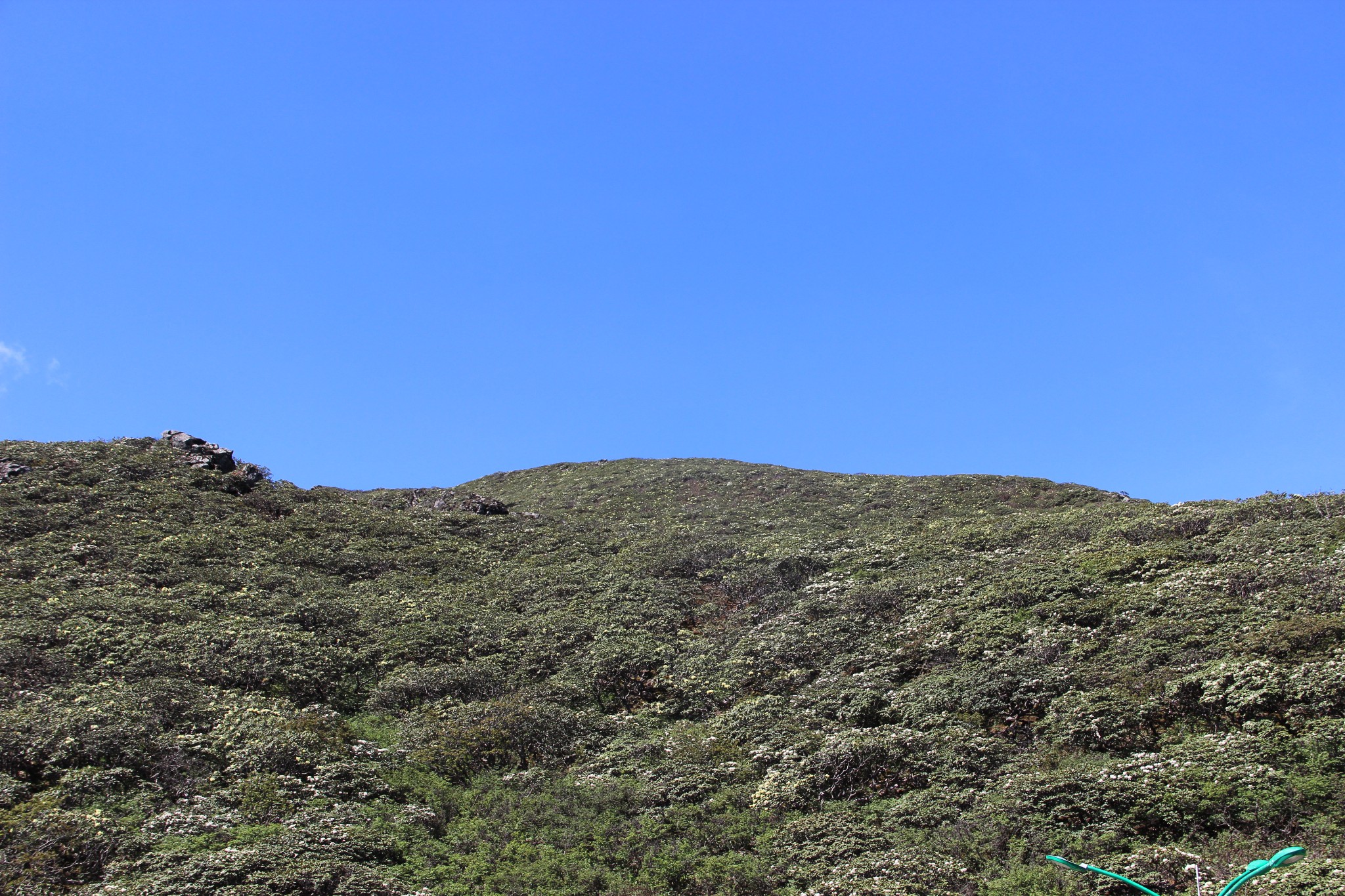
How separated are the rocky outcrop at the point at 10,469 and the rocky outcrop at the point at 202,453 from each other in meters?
6.45

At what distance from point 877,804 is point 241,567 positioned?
79.1 ft

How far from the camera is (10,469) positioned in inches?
1417

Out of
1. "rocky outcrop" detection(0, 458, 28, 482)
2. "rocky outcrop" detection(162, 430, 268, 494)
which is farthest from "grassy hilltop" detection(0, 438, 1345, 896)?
"rocky outcrop" detection(162, 430, 268, 494)

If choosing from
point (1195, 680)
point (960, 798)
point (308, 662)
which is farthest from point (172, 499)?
point (1195, 680)

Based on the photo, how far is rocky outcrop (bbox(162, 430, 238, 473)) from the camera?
41.4m

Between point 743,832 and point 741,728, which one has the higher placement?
point 741,728

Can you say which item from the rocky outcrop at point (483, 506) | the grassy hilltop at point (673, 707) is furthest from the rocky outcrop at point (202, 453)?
the rocky outcrop at point (483, 506)

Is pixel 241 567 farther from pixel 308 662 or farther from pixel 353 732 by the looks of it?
pixel 353 732

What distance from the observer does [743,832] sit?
1642cm

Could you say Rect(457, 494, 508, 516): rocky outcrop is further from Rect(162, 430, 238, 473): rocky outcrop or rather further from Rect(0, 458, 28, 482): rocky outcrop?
Rect(0, 458, 28, 482): rocky outcrop

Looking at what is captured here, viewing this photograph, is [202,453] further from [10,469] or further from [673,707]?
[673,707]

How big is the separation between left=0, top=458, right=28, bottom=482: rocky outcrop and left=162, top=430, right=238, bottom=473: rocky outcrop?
6447 mm

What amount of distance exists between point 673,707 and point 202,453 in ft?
103

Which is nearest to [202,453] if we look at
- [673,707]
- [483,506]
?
[483,506]
